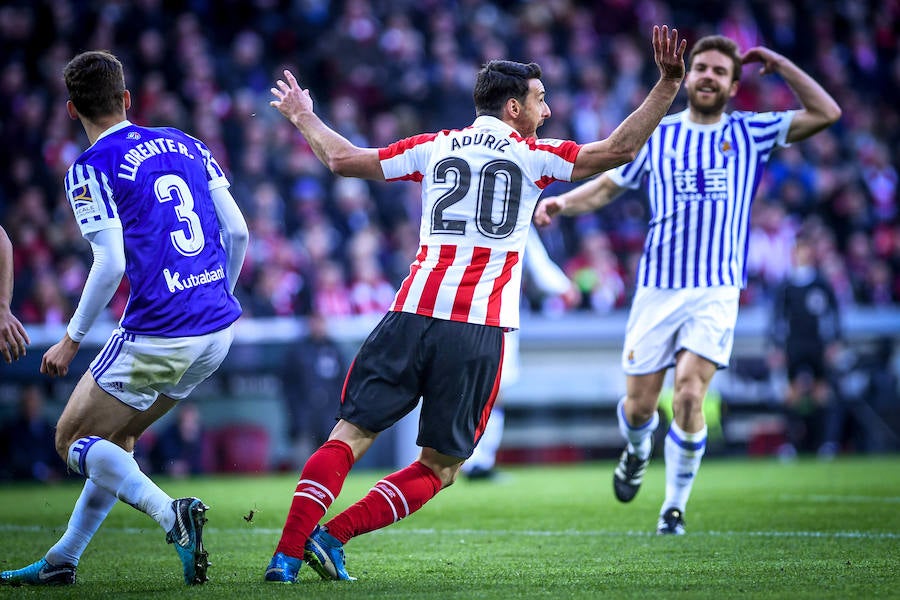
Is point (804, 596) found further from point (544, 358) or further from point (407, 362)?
point (544, 358)

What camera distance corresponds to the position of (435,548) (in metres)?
6.39

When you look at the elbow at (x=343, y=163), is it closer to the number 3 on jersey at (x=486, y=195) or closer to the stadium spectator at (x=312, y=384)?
the number 3 on jersey at (x=486, y=195)

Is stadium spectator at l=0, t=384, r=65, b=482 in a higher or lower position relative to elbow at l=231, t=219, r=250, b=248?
lower

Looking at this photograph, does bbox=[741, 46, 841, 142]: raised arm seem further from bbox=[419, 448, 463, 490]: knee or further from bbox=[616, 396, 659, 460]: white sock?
bbox=[419, 448, 463, 490]: knee

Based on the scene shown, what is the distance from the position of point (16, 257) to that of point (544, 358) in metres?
6.11

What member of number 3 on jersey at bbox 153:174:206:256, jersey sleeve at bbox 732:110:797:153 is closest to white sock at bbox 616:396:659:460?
jersey sleeve at bbox 732:110:797:153

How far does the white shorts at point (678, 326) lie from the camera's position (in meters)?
7.09

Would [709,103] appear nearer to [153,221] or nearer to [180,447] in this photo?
[153,221]

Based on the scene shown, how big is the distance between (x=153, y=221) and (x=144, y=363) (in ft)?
1.92

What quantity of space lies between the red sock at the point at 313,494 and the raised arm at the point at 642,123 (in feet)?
4.86

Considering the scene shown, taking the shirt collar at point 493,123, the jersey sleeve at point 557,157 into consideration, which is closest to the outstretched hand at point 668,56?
the jersey sleeve at point 557,157

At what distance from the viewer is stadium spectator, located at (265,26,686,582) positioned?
5.00 meters

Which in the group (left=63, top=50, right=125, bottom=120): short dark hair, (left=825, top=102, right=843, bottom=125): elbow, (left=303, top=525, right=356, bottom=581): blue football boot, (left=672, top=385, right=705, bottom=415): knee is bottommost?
(left=303, top=525, right=356, bottom=581): blue football boot

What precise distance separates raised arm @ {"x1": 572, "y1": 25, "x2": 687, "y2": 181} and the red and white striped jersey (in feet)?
0.27
